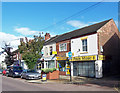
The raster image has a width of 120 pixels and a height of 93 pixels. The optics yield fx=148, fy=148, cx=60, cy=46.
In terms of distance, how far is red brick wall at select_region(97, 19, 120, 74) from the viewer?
19.5 metres

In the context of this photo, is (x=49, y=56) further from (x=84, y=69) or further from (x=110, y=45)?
(x=110, y=45)

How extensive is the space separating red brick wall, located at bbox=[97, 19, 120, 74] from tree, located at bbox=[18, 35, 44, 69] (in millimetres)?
11382

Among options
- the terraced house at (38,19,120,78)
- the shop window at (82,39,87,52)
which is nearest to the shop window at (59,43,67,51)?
the terraced house at (38,19,120,78)

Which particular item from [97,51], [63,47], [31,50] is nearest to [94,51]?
[97,51]

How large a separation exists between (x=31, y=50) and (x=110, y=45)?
1270 cm

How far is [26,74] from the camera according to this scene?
19078 mm

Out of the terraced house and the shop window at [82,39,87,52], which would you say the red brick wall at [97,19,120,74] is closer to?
the terraced house

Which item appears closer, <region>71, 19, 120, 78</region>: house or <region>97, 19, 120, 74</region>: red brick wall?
<region>71, 19, 120, 78</region>: house

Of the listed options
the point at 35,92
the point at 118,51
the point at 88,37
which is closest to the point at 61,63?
the point at 88,37

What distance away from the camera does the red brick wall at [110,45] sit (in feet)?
64.0

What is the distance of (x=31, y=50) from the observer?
2505cm

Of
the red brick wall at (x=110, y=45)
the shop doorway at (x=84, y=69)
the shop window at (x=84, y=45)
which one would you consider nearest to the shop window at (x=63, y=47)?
the shop doorway at (x=84, y=69)

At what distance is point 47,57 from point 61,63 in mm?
4058

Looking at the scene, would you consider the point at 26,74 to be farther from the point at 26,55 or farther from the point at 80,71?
the point at 80,71
